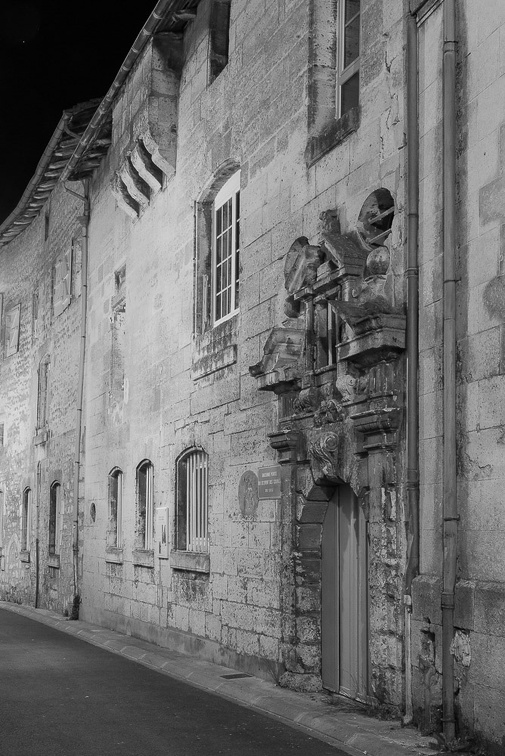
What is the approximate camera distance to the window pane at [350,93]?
29.4 ft

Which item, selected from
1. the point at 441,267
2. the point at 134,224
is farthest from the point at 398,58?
the point at 134,224

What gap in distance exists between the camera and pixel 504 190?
625 cm

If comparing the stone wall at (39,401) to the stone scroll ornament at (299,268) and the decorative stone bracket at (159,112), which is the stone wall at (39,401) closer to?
the decorative stone bracket at (159,112)

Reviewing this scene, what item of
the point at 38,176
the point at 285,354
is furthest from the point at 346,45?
the point at 38,176

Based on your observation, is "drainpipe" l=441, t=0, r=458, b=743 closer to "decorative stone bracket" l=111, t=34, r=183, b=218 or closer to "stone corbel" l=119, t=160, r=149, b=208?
"decorative stone bracket" l=111, t=34, r=183, b=218

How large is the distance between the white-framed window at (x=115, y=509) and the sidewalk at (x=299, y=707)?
262 cm

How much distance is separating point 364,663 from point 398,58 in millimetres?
4617

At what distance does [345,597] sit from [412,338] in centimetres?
248

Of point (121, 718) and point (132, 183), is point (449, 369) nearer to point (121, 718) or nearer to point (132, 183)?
point (121, 718)

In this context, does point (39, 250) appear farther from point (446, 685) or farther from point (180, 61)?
→ point (446, 685)

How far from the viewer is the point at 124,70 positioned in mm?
14031

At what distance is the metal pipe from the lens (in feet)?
40.0

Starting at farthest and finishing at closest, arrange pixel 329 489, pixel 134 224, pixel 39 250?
pixel 39 250
pixel 134 224
pixel 329 489

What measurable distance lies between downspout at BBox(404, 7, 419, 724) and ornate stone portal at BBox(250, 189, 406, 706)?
0.10 metres
